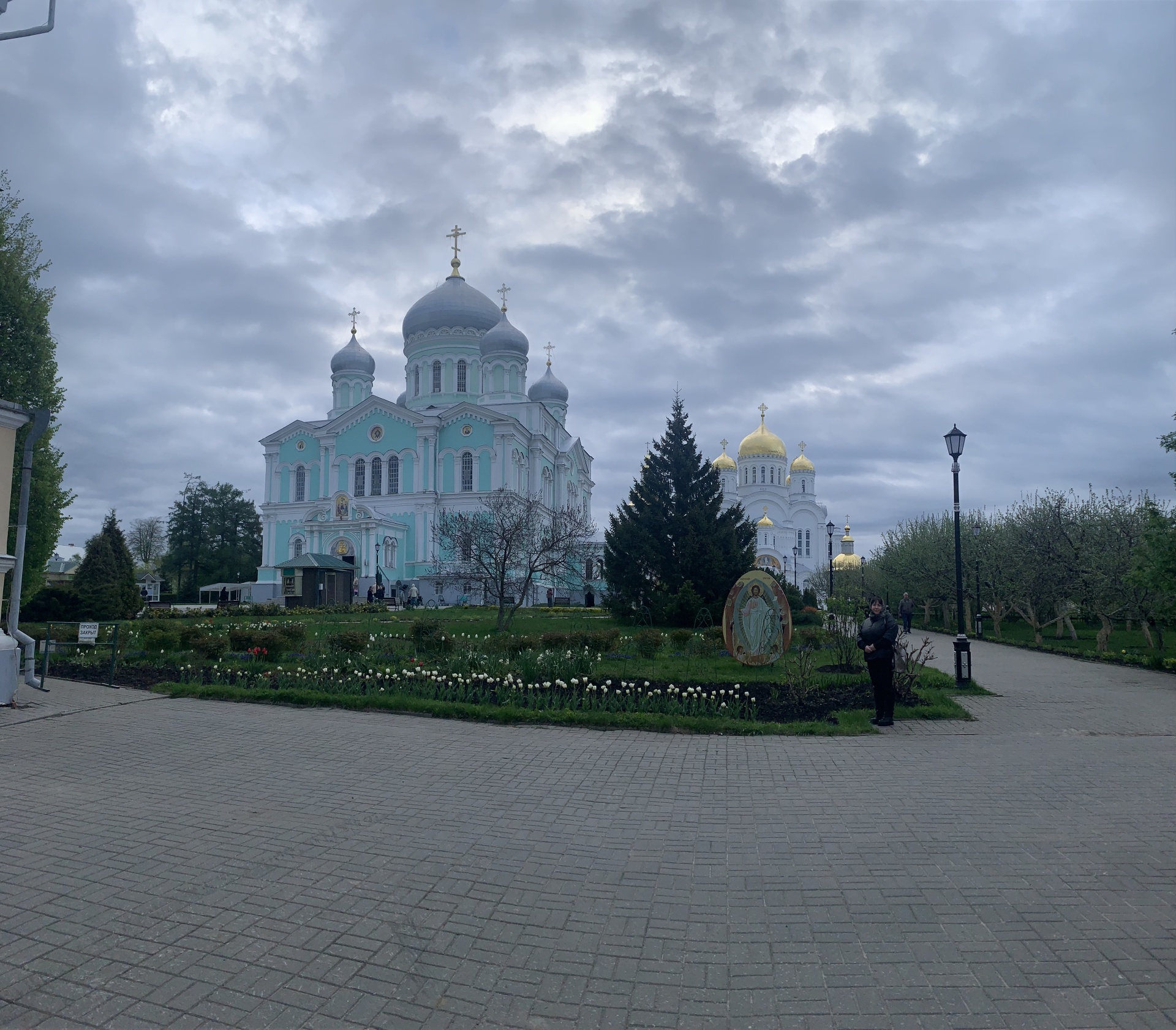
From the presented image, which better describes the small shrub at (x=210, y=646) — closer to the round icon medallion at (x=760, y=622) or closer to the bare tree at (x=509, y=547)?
the bare tree at (x=509, y=547)

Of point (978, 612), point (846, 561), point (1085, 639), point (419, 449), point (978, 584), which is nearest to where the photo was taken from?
point (1085, 639)

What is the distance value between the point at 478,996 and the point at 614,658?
10913 mm

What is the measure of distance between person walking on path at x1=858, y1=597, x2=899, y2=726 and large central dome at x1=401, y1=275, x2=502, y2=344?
5108 cm

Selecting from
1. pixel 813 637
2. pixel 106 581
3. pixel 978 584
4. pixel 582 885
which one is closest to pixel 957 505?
pixel 813 637

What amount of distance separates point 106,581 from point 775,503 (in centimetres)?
6228

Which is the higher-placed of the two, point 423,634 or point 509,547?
point 509,547

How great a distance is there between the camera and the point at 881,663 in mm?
9266

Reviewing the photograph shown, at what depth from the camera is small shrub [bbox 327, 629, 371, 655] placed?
1311 centimetres

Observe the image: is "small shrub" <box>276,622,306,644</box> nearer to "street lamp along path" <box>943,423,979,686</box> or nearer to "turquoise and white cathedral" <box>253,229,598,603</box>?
"street lamp along path" <box>943,423,979,686</box>

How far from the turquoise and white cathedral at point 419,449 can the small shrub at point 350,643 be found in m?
31.4

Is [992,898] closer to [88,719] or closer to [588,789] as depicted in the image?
[588,789]

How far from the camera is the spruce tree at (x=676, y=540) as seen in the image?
25.8 m

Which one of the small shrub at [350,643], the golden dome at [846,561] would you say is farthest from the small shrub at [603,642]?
the golden dome at [846,561]

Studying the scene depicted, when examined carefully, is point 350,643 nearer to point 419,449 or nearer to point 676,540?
point 676,540
